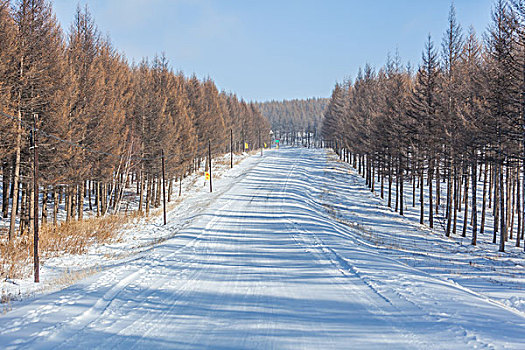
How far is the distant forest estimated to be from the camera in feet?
507

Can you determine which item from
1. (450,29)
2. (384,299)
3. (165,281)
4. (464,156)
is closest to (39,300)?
(165,281)

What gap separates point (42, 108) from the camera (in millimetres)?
18688

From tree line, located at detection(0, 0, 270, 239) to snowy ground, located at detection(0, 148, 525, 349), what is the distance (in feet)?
24.1

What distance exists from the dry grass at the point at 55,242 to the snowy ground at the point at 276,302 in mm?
2666

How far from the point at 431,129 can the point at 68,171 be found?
1023 inches

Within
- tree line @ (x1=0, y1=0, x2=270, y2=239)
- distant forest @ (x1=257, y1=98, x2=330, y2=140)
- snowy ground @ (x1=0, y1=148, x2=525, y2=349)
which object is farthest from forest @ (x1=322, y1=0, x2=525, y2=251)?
distant forest @ (x1=257, y1=98, x2=330, y2=140)

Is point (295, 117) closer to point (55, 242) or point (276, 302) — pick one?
point (55, 242)

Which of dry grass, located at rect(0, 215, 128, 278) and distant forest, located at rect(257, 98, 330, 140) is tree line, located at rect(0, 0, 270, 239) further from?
distant forest, located at rect(257, 98, 330, 140)

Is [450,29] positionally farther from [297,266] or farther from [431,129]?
[297,266]

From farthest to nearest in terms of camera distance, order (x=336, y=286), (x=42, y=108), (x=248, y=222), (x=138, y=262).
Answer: (x=248, y=222) < (x=42, y=108) < (x=138, y=262) < (x=336, y=286)

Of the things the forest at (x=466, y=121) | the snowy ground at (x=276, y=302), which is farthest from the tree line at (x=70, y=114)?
the forest at (x=466, y=121)

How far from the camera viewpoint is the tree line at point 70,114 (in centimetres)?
1688

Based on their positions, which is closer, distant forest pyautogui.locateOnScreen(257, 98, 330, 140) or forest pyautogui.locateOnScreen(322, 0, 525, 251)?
forest pyautogui.locateOnScreen(322, 0, 525, 251)

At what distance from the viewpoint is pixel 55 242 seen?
54.9ft
